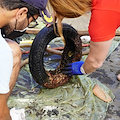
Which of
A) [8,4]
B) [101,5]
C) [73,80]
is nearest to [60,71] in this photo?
[73,80]

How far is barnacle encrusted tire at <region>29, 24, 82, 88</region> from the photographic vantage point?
2328 millimetres

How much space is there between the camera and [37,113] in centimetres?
216

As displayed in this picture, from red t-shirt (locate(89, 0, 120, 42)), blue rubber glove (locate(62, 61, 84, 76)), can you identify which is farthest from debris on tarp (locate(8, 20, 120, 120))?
red t-shirt (locate(89, 0, 120, 42))

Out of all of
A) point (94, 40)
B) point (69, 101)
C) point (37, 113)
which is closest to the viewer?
point (94, 40)

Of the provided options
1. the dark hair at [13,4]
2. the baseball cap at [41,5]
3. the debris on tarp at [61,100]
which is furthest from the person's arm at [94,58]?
the dark hair at [13,4]

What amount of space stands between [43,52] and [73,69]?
454mm

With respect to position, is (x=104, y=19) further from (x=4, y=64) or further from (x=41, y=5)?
(x=4, y=64)

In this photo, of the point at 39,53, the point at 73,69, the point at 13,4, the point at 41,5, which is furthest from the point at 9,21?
the point at 73,69

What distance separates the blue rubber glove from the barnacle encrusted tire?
0.07 meters

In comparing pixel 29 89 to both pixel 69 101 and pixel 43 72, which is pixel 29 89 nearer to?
pixel 43 72

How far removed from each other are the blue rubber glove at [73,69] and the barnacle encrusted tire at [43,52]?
7 centimetres

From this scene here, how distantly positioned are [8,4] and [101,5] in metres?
0.75

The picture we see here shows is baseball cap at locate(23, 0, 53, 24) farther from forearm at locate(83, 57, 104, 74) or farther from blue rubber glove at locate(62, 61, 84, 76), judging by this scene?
blue rubber glove at locate(62, 61, 84, 76)

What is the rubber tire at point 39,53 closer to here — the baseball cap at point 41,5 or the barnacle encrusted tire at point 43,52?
the barnacle encrusted tire at point 43,52
